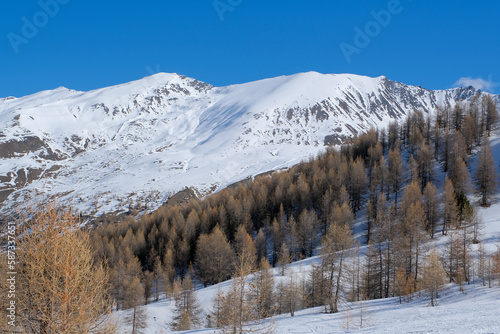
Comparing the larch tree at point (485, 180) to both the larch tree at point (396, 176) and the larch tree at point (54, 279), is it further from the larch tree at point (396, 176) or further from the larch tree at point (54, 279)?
the larch tree at point (54, 279)

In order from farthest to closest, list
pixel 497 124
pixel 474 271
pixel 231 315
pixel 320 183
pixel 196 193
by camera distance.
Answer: pixel 196 193
pixel 497 124
pixel 320 183
pixel 474 271
pixel 231 315

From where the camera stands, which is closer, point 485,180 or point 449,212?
point 449,212

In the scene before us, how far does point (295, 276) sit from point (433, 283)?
2506cm

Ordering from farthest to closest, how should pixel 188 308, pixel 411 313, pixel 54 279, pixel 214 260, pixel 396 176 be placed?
1. pixel 396 176
2. pixel 214 260
3. pixel 188 308
4. pixel 411 313
5. pixel 54 279

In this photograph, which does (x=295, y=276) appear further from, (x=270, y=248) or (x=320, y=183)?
(x=320, y=183)

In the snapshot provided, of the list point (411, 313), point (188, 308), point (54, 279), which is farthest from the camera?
point (188, 308)

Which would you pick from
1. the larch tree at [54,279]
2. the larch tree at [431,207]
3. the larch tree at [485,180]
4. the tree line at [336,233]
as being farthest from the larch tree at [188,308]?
the larch tree at [485,180]

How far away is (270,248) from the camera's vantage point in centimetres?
8531

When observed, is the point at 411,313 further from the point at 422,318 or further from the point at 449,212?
the point at 449,212

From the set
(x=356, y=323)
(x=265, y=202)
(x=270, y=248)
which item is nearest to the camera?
(x=356, y=323)

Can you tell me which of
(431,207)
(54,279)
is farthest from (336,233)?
(54,279)

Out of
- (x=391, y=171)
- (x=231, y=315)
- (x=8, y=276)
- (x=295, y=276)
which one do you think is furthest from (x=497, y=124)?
(x=8, y=276)

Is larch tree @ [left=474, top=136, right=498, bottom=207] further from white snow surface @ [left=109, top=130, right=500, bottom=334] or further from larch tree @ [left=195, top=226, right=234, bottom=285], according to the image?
larch tree @ [left=195, top=226, right=234, bottom=285]

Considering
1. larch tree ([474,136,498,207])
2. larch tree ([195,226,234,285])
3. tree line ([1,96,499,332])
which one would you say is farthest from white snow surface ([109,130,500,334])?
larch tree ([195,226,234,285])
